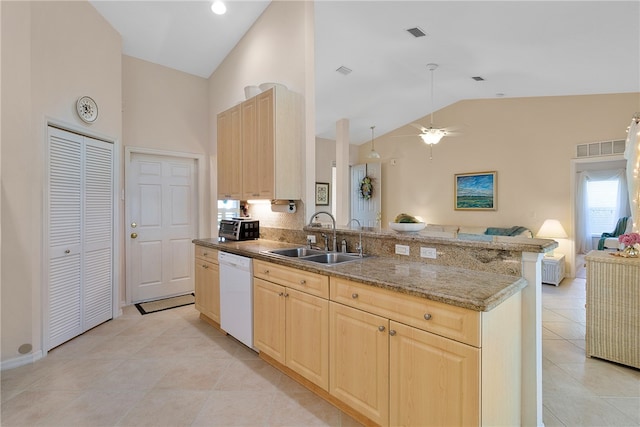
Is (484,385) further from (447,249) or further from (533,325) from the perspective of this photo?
(447,249)

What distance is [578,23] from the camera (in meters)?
3.15

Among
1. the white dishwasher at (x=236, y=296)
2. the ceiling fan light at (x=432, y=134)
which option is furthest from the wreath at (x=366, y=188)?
the white dishwasher at (x=236, y=296)

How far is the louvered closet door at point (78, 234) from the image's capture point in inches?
114

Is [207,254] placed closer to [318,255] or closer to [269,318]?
[269,318]

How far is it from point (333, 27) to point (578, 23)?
256cm

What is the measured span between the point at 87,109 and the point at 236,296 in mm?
2434

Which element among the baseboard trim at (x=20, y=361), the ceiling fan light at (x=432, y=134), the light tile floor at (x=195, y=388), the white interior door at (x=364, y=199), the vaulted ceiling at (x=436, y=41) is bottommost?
the light tile floor at (x=195, y=388)

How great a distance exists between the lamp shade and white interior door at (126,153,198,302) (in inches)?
227

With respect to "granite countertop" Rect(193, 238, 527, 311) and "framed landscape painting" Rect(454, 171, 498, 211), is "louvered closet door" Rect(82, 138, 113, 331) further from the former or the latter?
"framed landscape painting" Rect(454, 171, 498, 211)

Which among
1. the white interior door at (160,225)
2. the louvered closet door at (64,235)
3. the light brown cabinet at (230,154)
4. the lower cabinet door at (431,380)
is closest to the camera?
the lower cabinet door at (431,380)

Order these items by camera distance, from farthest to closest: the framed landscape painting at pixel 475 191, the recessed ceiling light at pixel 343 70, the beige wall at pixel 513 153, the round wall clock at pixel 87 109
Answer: the framed landscape painting at pixel 475 191 < the beige wall at pixel 513 153 < the recessed ceiling light at pixel 343 70 < the round wall clock at pixel 87 109

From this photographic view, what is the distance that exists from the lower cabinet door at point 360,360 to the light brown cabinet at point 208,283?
1.71m

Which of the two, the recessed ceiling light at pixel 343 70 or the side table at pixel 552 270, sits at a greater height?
the recessed ceiling light at pixel 343 70

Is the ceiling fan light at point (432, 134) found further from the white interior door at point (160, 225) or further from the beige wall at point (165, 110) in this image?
the white interior door at point (160, 225)
